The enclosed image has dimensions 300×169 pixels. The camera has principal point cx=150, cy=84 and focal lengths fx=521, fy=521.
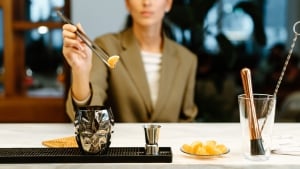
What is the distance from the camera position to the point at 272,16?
3.72 m

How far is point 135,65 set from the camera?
2355 mm

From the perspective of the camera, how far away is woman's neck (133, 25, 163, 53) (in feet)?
8.02

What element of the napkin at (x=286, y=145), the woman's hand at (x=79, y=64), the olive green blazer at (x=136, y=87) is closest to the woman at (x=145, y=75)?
the olive green blazer at (x=136, y=87)

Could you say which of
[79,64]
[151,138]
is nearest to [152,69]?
[79,64]

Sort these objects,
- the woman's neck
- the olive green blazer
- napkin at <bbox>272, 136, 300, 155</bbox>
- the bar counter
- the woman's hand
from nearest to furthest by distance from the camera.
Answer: the bar counter → napkin at <bbox>272, 136, 300, 155</bbox> → the woman's hand → the olive green blazer → the woman's neck

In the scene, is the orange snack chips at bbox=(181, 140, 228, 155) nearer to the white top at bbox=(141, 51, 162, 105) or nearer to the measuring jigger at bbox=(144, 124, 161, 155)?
the measuring jigger at bbox=(144, 124, 161, 155)

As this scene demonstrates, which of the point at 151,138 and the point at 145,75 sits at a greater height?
the point at 145,75

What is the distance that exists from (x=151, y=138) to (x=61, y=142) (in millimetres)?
331

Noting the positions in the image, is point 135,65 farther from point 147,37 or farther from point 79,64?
point 79,64

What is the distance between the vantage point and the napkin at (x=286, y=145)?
1.45 meters

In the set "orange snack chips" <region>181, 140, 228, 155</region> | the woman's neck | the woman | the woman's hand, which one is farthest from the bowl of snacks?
the woman's neck

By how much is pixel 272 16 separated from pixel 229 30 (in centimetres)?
35

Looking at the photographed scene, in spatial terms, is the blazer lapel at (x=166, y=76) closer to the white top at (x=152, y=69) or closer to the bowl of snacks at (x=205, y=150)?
the white top at (x=152, y=69)

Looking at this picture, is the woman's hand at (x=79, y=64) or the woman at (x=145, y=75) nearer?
the woman's hand at (x=79, y=64)
